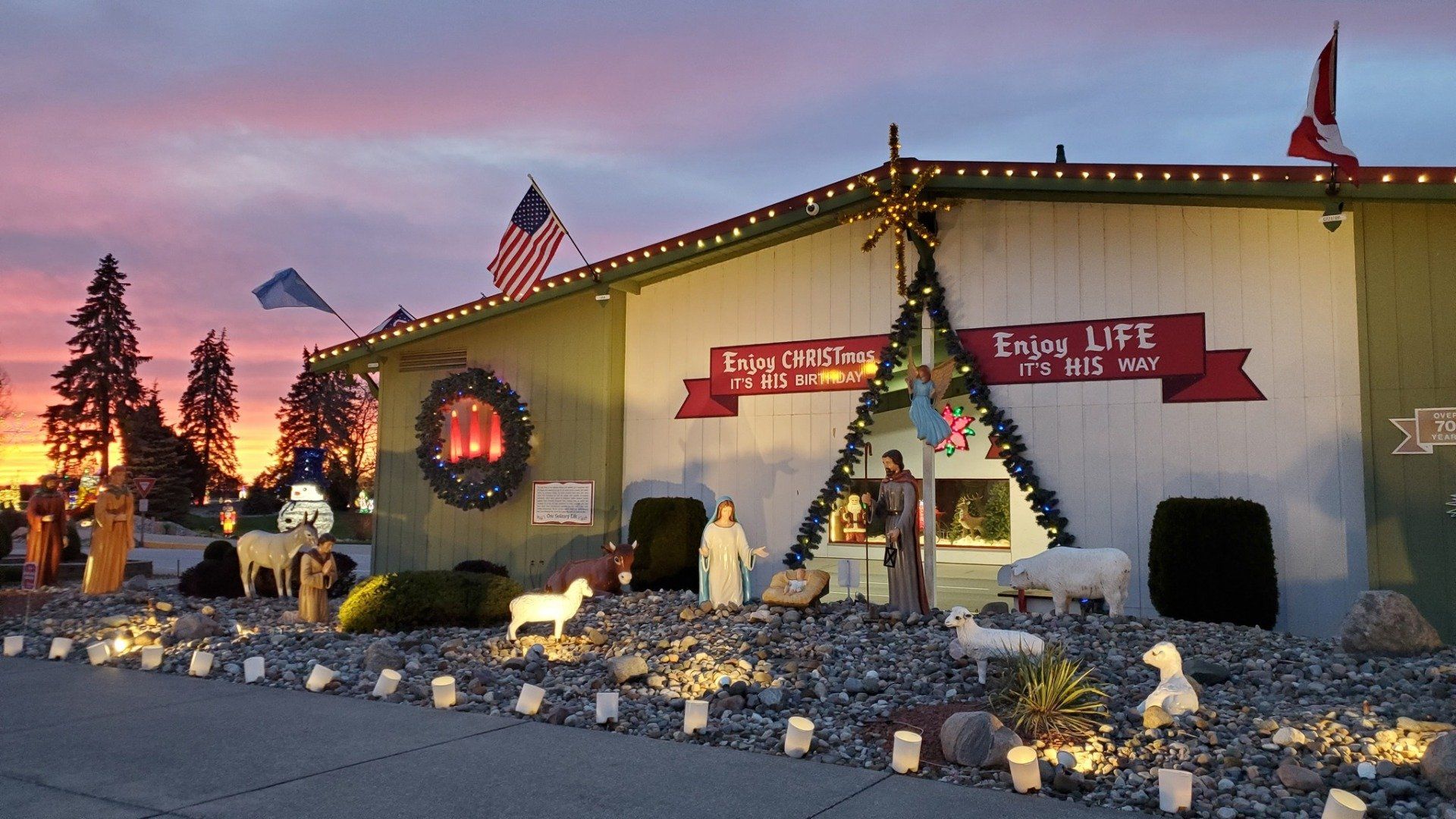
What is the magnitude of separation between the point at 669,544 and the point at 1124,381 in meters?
5.98

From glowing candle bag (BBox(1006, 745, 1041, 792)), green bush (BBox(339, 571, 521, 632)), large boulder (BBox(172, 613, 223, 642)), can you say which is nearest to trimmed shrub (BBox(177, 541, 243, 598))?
large boulder (BBox(172, 613, 223, 642))

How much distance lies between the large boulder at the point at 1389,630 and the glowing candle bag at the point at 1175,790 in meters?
4.24

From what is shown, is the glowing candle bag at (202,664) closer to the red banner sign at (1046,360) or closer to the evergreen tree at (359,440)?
the red banner sign at (1046,360)

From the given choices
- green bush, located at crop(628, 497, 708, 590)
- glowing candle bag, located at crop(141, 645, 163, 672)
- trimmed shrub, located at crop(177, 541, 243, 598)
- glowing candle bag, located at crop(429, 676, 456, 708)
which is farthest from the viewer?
trimmed shrub, located at crop(177, 541, 243, 598)

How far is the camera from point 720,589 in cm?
1134

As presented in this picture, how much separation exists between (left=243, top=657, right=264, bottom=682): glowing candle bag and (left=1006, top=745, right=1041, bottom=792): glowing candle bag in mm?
6557

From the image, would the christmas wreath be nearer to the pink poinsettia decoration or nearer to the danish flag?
the pink poinsettia decoration

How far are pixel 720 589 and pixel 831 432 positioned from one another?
131 inches

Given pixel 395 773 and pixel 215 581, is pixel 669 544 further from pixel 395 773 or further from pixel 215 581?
pixel 395 773

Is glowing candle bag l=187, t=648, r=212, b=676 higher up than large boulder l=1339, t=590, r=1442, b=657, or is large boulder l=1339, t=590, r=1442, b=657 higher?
large boulder l=1339, t=590, r=1442, b=657

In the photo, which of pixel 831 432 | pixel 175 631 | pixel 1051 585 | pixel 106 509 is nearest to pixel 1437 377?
pixel 1051 585

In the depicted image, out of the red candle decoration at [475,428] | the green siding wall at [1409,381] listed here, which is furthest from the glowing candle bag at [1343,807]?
the red candle decoration at [475,428]

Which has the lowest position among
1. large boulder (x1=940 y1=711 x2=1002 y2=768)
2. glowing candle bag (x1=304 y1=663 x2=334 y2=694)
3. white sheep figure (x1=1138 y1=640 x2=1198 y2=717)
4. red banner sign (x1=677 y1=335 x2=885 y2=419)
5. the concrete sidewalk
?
the concrete sidewalk

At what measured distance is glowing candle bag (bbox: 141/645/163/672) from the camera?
9930mm
